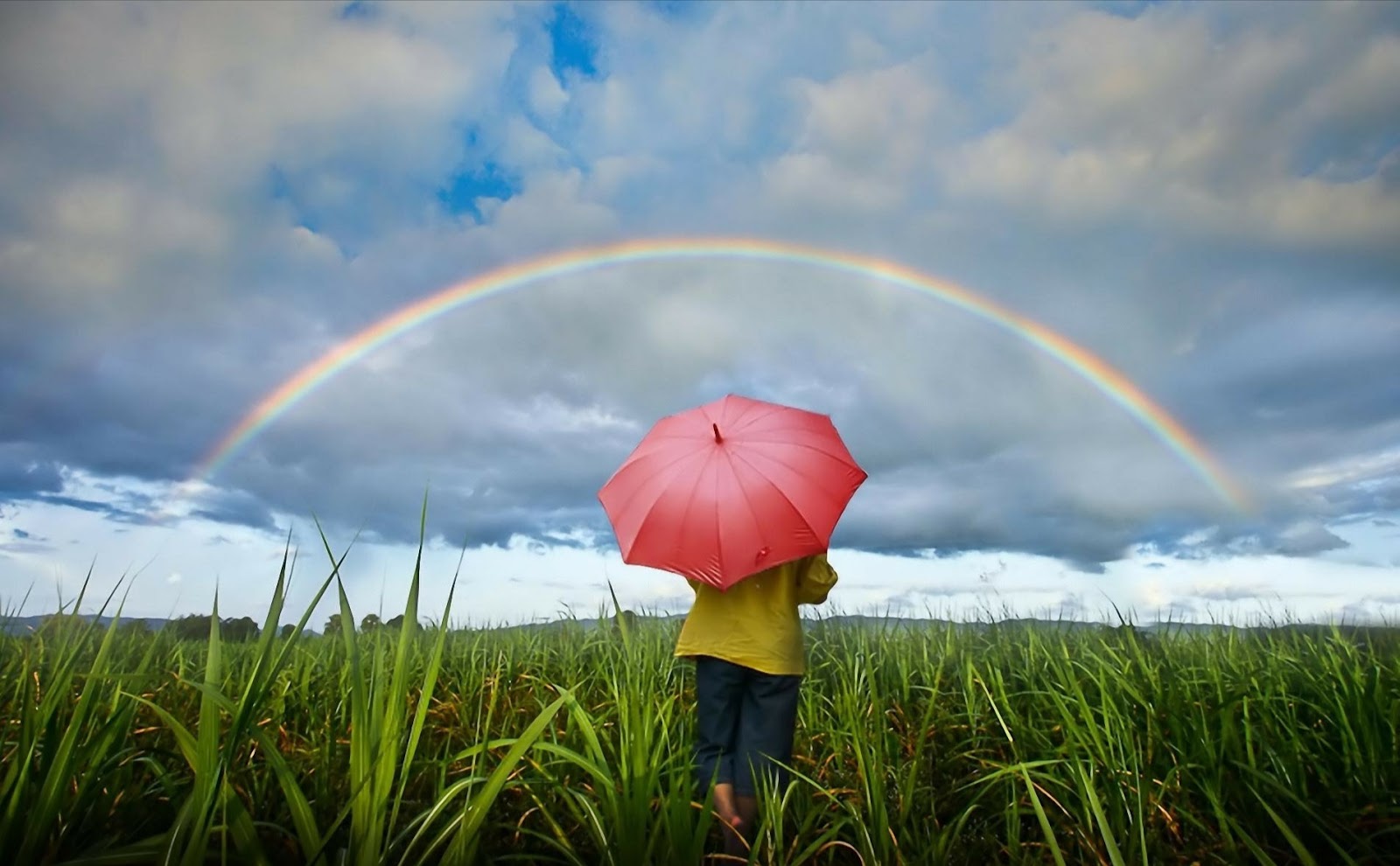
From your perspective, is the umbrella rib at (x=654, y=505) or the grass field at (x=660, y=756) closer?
the grass field at (x=660, y=756)

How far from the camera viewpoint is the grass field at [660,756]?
305 centimetres

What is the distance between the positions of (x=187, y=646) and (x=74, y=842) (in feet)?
23.3

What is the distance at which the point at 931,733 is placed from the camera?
22.7 feet

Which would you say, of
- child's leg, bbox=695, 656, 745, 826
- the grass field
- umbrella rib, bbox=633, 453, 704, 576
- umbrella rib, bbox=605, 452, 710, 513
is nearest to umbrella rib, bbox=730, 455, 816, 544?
umbrella rib, bbox=633, 453, 704, 576

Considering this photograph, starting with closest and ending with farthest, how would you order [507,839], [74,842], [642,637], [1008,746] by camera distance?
[74,842]
[507,839]
[1008,746]
[642,637]

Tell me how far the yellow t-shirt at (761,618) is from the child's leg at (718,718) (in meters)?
0.10

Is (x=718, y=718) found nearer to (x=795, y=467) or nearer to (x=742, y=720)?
(x=742, y=720)

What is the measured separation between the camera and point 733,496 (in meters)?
5.21

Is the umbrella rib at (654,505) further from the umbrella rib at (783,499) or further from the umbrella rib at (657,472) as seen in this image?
the umbrella rib at (783,499)

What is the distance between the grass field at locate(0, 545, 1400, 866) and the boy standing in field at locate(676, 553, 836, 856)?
26cm

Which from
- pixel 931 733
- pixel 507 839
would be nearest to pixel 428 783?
pixel 507 839

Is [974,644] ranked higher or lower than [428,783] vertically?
higher

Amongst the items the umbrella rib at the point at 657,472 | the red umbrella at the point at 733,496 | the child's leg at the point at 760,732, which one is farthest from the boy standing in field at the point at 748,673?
the umbrella rib at the point at 657,472

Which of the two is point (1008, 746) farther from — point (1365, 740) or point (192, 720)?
point (192, 720)
